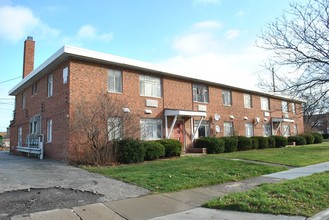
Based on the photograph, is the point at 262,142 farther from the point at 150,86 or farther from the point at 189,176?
the point at 189,176

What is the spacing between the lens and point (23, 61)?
77.6ft

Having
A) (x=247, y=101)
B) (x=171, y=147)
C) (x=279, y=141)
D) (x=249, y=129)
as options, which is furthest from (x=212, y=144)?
(x=279, y=141)

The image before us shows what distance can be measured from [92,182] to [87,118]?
5522 millimetres

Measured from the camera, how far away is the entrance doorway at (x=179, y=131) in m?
20.2

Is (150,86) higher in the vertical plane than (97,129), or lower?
higher

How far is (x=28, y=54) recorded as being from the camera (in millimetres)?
23344

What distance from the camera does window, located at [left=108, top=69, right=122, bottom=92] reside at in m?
16.9

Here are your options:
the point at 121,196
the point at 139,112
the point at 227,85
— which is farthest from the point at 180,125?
the point at 121,196

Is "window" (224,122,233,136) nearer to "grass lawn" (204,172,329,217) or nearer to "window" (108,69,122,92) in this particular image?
"window" (108,69,122,92)

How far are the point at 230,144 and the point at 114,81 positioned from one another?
9.63 meters

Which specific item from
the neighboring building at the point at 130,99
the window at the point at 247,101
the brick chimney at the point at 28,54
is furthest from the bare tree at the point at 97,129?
the window at the point at 247,101

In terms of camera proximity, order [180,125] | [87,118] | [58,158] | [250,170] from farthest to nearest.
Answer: [180,125], [58,158], [87,118], [250,170]

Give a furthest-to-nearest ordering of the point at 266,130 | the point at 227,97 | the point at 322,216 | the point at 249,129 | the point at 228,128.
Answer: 1. the point at 266,130
2. the point at 249,129
3. the point at 227,97
4. the point at 228,128
5. the point at 322,216

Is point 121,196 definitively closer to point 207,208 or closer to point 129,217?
point 129,217
